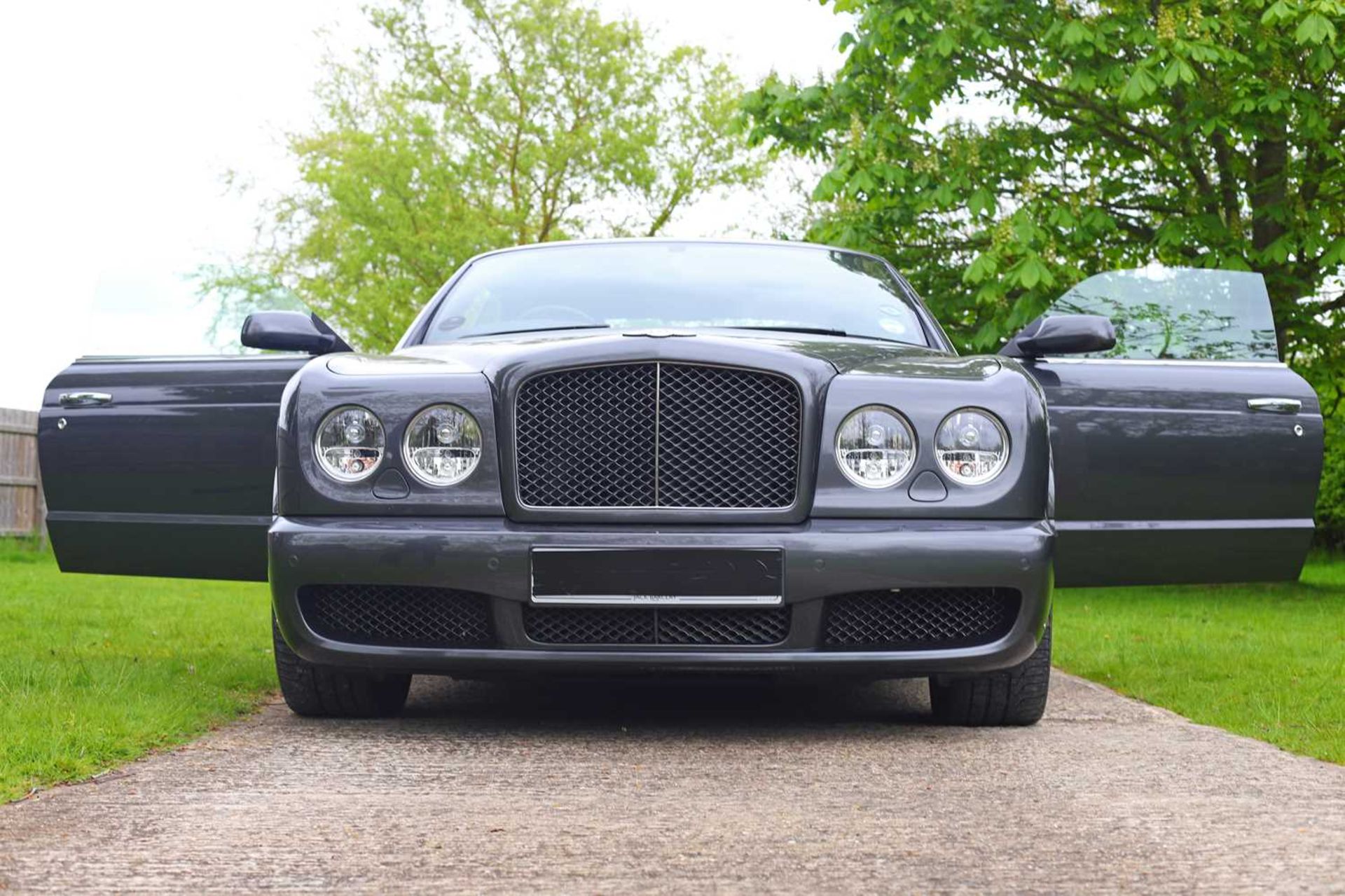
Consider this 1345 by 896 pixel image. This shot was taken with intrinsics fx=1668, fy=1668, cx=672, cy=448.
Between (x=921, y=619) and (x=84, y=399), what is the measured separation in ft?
10.2

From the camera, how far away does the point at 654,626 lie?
4.45m

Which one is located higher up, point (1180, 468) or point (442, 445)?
point (442, 445)

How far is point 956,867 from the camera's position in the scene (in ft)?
9.93

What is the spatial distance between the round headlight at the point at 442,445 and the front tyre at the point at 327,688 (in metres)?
0.72

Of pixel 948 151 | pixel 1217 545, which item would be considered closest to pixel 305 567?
pixel 1217 545

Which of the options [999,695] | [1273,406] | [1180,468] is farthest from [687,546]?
[1273,406]

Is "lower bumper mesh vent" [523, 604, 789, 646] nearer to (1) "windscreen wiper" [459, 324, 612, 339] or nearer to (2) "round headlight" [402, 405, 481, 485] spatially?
(2) "round headlight" [402, 405, 481, 485]

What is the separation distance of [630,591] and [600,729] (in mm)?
676

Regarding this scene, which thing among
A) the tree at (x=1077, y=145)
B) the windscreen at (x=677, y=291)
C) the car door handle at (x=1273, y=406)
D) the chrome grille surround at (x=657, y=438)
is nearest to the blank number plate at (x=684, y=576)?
the chrome grille surround at (x=657, y=438)

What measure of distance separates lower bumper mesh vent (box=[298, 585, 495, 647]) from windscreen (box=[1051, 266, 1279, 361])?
282 cm

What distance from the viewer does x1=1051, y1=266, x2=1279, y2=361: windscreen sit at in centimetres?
633

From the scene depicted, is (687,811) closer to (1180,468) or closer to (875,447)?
(875,447)

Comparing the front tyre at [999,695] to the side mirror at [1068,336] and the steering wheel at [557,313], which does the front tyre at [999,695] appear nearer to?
the side mirror at [1068,336]

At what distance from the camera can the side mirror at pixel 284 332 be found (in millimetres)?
5379
